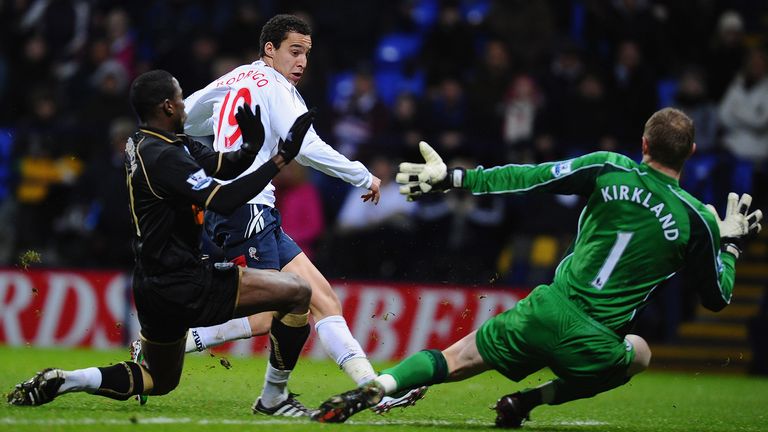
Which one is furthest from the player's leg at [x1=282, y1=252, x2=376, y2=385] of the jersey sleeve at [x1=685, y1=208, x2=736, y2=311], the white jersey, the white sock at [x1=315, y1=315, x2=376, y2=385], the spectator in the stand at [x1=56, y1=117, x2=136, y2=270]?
the spectator in the stand at [x1=56, y1=117, x2=136, y2=270]

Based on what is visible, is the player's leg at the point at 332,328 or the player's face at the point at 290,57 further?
the player's face at the point at 290,57

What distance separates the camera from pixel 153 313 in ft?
21.7

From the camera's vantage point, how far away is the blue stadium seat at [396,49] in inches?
641

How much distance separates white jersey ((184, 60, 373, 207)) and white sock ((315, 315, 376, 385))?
847 millimetres

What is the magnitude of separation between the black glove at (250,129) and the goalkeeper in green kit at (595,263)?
82 cm

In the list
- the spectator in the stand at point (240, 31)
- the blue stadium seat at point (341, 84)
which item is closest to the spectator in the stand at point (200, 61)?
the spectator in the stand at point (240, 31)

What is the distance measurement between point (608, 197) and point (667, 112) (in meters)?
0.56

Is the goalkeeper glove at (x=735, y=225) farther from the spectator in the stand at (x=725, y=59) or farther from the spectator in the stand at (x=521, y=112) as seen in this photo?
the spectator in the stand at (x=725, y=59)

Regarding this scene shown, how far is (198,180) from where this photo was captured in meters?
6.37

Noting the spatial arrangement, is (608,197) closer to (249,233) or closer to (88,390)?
(249,233)

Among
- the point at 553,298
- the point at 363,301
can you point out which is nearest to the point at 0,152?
the point at 363,301

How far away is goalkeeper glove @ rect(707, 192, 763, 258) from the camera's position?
6.75 meters

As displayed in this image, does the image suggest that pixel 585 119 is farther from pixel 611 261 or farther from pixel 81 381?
pixel 81 381

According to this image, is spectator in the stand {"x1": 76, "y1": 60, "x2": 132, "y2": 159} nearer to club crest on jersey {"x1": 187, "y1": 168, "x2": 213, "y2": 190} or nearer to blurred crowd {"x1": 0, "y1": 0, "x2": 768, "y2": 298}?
blurred crowd {"x1": 0, "y1": 0, "x2": 768, "y2": 298}
